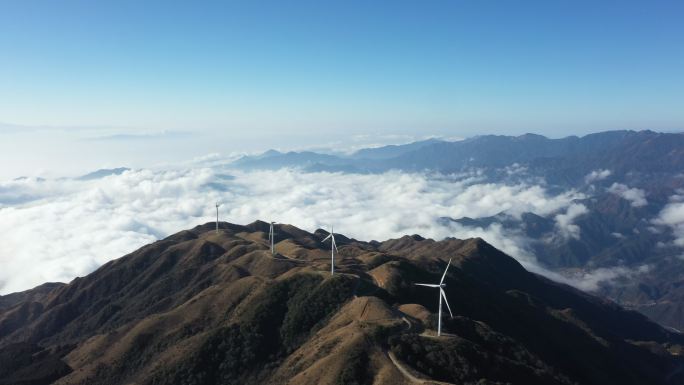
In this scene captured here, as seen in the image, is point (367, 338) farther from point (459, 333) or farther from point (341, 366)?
point (459, 333)

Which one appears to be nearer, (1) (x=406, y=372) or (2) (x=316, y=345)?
(1) (x=406, y=372)

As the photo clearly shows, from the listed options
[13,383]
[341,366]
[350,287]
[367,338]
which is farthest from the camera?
[350,287]

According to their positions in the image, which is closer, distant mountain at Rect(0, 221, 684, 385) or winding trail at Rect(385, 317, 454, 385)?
winding trail at Rect(385, 317, 454, 385)

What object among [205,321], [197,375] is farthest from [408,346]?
[205,321]

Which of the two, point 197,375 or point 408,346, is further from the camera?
point 197,375

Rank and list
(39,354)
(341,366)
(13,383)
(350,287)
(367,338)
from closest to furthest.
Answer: (341,366), (367,338), (13,383), (350,287), (39,354)

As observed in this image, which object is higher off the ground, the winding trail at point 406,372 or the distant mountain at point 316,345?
the winding trail at point 406,372

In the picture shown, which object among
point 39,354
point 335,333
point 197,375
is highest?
point 335,333

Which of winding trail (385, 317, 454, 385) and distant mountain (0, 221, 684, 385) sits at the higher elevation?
winding trail (385, 317, 454, 385)

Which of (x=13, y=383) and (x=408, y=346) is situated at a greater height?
(x=408, y=346)

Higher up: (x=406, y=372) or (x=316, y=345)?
(x=406, y=372)

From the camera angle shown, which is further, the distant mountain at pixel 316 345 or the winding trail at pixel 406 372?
the distant mountain at pixel 316 345
